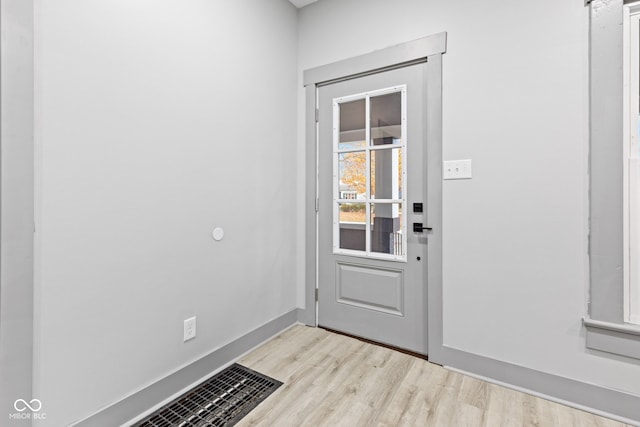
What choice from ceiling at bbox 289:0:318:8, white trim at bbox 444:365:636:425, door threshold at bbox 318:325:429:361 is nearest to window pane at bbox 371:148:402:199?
door threshold at bbox 318:325:429:361

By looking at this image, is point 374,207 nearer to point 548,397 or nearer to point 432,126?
point 432,126

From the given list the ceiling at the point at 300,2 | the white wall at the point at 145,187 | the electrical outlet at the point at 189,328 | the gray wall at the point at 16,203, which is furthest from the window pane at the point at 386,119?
the gray wall at the point at 16,203

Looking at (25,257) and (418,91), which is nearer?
(25,257)

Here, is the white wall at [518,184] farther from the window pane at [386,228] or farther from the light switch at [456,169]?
the window pane at [386,228]

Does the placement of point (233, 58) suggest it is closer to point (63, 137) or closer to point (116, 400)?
point (63, 137)

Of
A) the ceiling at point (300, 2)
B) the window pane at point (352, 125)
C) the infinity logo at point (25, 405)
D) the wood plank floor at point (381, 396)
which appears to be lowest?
the wood plank floor at point (381, 396)

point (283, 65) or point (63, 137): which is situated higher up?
point (283, 65)

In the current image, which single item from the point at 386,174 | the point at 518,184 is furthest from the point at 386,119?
the point at 518,184

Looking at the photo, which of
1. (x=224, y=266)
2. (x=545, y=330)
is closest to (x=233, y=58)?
(x=224, y=266)

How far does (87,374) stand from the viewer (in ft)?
4.52

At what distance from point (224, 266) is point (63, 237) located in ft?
2.91

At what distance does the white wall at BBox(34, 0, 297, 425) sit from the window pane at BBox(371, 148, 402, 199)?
0.79 m

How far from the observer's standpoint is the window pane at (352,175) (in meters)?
2.38

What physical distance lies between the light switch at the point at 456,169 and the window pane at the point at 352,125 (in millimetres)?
646
